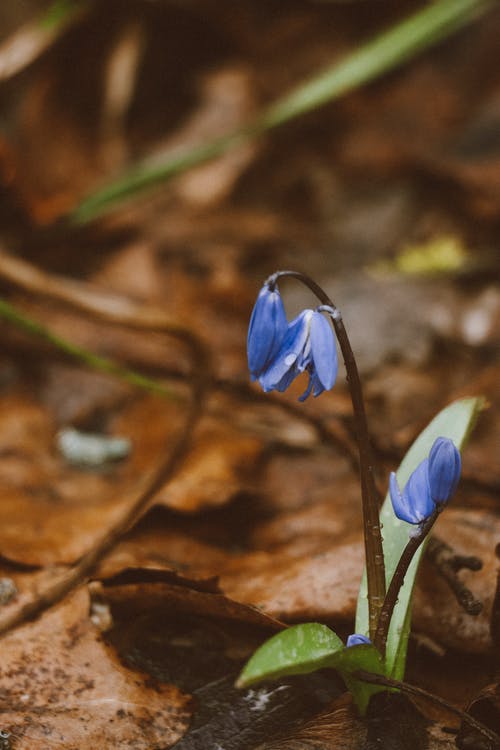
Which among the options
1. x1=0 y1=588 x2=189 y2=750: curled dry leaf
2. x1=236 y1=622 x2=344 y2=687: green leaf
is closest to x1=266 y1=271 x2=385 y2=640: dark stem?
x1=236 y1=622 x2=344 y2=687: green leaf

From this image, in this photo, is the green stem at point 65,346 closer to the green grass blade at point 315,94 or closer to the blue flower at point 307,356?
the green grass blade at point 315,94

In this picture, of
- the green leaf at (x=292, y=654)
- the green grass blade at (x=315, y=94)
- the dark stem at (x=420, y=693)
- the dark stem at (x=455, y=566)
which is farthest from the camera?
the green grass blade at (x=315, y=94)

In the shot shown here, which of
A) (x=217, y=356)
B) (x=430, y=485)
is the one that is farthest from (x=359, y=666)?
(x=217, y=356)

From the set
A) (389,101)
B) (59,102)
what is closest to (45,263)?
(59,102)

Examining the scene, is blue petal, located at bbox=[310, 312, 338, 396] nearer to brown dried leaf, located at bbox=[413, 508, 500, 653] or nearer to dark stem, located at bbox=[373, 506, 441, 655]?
dark stem, located at bbox=[373, 506, 441, 655]

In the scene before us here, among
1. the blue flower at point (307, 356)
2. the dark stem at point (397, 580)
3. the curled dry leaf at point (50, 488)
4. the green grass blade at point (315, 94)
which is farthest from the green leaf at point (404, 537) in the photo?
the green grass blade at point (315, 94)

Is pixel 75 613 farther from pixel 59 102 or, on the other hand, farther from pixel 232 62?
pixel 232 62

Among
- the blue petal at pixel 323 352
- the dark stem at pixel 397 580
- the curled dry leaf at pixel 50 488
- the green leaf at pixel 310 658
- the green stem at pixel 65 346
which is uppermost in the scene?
the green stem at pixel 65 346
